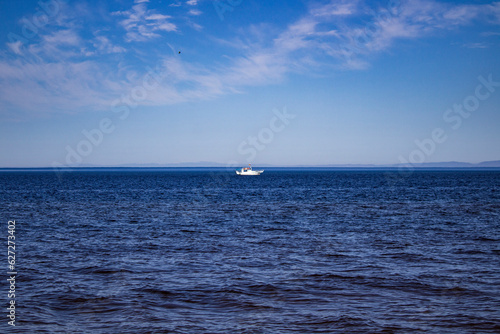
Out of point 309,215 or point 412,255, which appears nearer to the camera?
point 412,255

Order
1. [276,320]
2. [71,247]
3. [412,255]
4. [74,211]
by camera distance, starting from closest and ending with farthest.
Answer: [276,320]
[412,255]
[71,247]
[74,211]

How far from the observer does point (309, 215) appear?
107 ft

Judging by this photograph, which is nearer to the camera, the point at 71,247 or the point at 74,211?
the point at 71,247

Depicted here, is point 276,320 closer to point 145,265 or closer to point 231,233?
point 145,265

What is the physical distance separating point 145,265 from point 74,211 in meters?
23.1

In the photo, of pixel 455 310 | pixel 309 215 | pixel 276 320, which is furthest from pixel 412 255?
pixel 309 215

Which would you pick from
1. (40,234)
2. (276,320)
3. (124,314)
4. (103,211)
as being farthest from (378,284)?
(103,211)

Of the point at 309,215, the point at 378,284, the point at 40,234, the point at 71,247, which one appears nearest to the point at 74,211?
the point at 40,234

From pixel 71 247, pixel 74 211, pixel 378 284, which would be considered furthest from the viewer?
pixel 74 211

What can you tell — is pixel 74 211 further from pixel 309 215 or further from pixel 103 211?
pixel 309 215

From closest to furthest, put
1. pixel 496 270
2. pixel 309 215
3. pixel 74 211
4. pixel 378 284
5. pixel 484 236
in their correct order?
1. pixel 378 284
2. pixel 496 270
3. pixel 484 236
4. pixel 309 215
5. pixel 74 211

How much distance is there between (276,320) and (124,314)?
158 inches

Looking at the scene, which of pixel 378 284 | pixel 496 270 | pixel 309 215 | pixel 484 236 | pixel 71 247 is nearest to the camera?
pixel 378 284

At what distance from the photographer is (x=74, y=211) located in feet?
116
